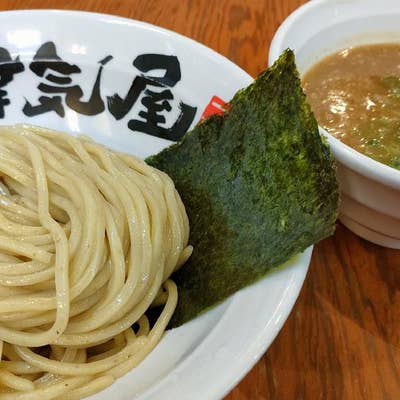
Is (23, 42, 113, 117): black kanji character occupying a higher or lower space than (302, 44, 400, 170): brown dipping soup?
lower

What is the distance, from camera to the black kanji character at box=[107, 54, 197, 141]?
1950mm

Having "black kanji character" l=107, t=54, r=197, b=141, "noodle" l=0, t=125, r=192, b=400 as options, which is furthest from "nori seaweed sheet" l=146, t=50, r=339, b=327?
"black kanji character" l=107, t=54, r=197, b=141

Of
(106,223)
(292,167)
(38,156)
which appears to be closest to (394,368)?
(292,167)

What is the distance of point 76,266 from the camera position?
4.71 ft

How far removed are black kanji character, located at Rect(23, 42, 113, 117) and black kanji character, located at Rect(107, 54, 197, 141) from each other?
0.32 ft

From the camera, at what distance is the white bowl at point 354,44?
142 centimetres

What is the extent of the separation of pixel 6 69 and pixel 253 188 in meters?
1.15

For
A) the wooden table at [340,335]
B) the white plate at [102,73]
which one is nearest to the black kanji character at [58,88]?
the white plate at [102,73]

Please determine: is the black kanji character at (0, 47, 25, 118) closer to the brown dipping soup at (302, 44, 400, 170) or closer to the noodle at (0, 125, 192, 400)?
the noodle at (0, 125, 192, 400)

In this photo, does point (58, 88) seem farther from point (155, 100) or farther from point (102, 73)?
point (155, 100)

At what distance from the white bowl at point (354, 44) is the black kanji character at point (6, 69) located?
3.28 feet

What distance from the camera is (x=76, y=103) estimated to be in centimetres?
207

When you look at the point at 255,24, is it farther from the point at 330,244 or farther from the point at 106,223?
the point at 106,223

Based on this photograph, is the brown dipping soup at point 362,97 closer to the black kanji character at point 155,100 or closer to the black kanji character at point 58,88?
the black kanji character at point 155,100
